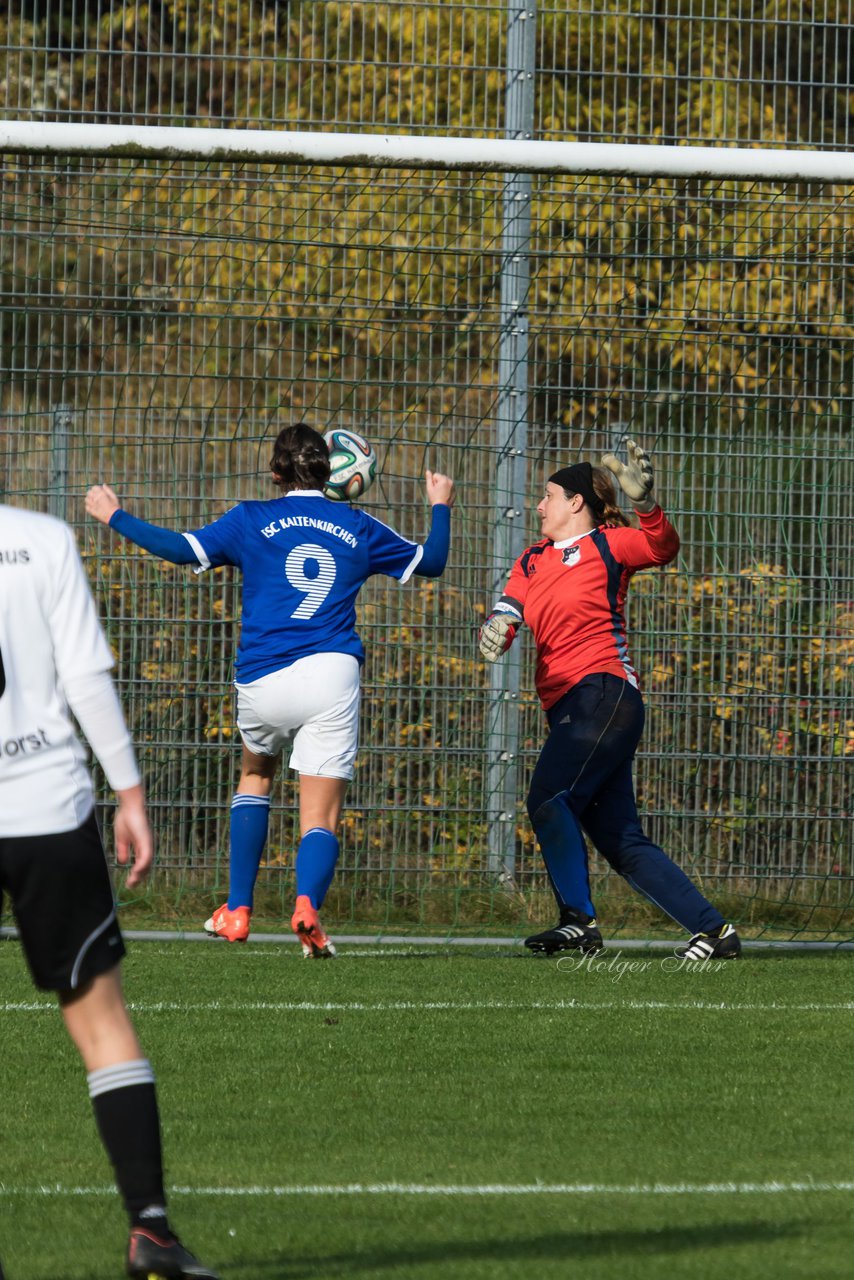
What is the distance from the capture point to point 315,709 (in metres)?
7.14

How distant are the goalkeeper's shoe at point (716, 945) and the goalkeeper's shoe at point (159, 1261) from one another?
14.5 feet

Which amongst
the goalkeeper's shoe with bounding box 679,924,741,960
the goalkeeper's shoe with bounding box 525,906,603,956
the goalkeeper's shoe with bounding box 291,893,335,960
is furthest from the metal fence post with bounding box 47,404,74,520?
the goalkeeper's shoe with bounding box 679,924,741,960

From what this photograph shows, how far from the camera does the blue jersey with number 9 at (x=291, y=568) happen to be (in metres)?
7.21

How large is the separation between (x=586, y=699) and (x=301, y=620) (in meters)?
1.18

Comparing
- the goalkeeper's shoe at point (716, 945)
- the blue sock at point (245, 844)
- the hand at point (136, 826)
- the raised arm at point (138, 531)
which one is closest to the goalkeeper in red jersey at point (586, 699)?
the goalkeeper's shoe at point (716, 945)

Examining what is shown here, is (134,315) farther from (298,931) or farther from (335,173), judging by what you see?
(298,931)

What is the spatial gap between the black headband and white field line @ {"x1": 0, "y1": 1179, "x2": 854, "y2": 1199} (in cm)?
396

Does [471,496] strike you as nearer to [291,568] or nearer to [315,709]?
[291,568]

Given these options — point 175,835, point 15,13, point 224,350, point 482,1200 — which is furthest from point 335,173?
point 482,1200

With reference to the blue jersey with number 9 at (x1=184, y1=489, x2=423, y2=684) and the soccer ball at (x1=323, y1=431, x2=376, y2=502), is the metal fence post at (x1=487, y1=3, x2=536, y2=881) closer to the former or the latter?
the soccer ball at (x1=323, y1=431, x2=376, y2=502)

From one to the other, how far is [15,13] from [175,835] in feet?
14.3

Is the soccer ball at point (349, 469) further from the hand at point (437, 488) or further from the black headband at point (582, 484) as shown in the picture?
the black headband at point (582, 484)

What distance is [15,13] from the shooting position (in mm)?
9500

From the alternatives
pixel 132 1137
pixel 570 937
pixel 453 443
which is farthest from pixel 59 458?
pixel 132 1137
